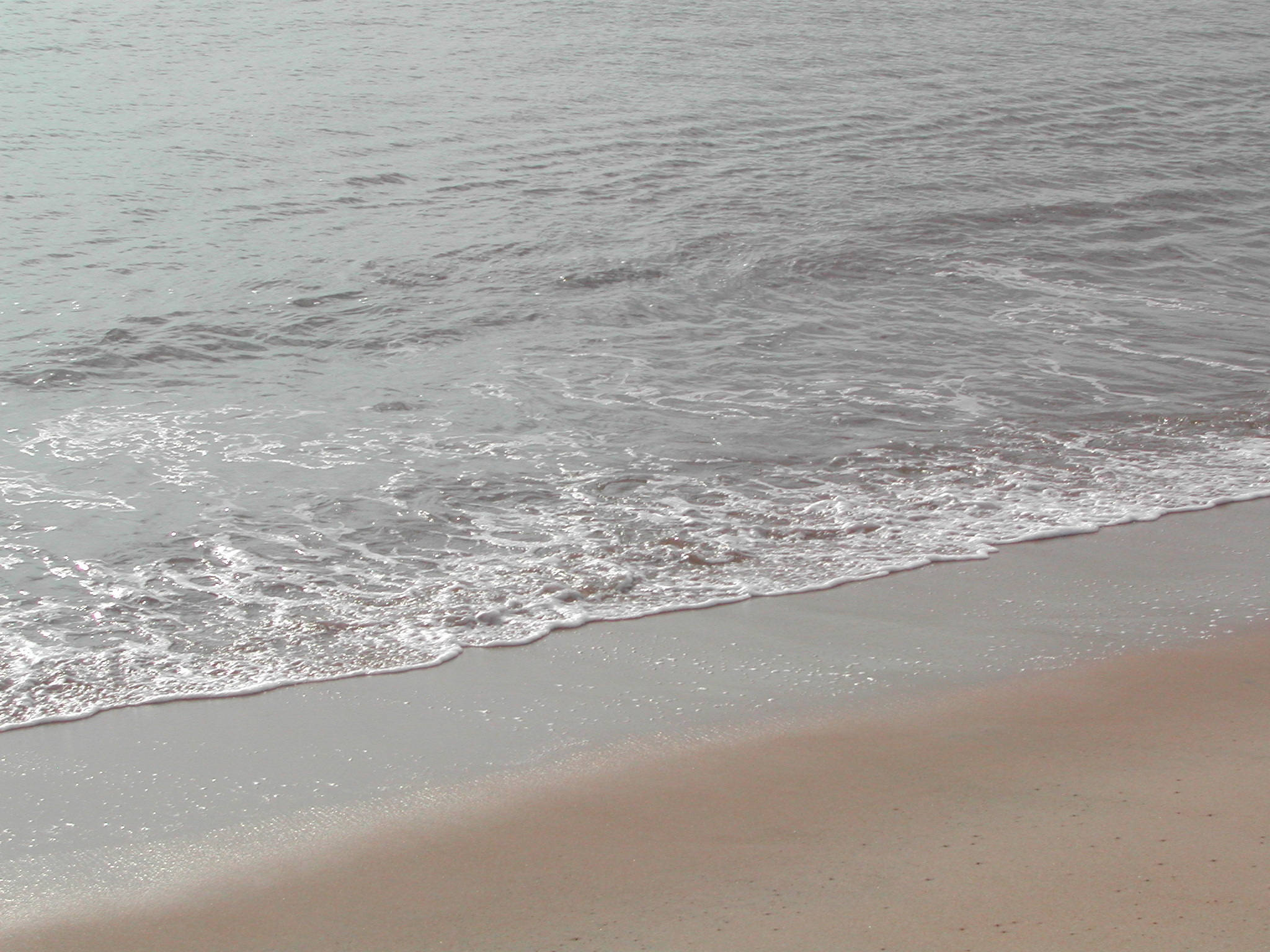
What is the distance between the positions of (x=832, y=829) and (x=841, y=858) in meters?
0.14

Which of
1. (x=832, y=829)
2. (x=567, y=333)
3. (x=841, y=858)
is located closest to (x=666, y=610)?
(x=832, y=829)

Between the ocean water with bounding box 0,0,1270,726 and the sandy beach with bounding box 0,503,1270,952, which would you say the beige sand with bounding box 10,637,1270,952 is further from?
the ocean water with bounding box 0,0,1270,726

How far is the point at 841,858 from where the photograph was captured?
8.61 ft

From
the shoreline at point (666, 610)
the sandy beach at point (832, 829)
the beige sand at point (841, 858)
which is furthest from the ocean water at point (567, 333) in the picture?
the beige sand at point (841, 858)

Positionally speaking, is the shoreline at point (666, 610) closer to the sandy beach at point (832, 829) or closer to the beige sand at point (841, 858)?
the sandy beach at point (832, 829)

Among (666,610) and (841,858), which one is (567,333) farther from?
(841,858)

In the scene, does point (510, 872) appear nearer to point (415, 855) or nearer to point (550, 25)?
point (415, 855)

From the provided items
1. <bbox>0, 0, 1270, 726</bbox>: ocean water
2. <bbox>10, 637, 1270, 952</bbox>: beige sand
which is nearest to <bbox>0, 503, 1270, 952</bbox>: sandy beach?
<bbox>10, 637, 1270, 952</bbox>: beige sand

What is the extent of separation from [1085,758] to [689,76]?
15.5 m

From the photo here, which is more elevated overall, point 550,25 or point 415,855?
point 550,25

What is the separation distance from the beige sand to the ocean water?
1.11 meters

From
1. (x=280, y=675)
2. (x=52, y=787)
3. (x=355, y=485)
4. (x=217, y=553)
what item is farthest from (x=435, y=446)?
(x=52, y=787)

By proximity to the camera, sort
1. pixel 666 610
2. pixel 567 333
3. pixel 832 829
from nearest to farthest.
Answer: pixel 832 829
pixel 666 610
pixel 567 333

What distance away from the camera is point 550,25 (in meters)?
20.2
